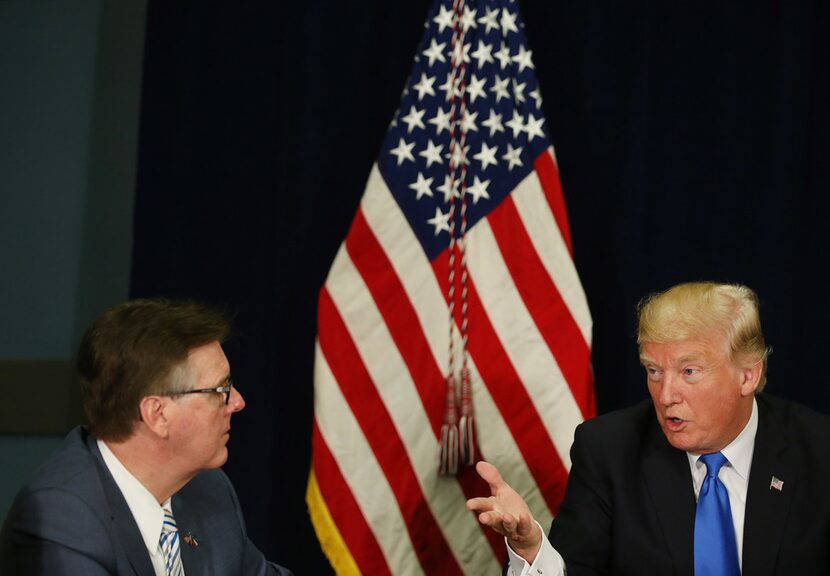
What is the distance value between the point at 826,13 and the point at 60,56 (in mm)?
2880

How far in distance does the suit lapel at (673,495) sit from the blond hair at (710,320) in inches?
12.2

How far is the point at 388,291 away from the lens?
367 cm

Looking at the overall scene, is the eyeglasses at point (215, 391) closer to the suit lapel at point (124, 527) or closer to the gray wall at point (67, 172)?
the suit lapel at point (124, 527)

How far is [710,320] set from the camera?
2.70 m

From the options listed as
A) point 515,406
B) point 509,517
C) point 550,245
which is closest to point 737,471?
point 509,517

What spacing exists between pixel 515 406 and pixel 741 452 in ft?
3.09

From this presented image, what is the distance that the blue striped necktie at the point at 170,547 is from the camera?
92.4 inches

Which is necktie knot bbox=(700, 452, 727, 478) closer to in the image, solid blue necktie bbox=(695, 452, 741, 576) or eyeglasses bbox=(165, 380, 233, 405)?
solid blue necktie bbox=(695, 452, 741, 576)

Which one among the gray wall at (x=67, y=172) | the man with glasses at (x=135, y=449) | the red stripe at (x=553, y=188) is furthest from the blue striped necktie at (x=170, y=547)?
the gray wall at (x=67, y=172)

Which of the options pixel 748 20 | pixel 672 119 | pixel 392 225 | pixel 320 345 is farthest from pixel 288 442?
pixel 748 20

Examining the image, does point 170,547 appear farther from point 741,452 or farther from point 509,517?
point 741,452

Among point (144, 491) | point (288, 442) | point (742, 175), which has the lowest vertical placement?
point (288, 442)

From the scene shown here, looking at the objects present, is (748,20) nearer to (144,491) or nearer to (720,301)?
(720,301)

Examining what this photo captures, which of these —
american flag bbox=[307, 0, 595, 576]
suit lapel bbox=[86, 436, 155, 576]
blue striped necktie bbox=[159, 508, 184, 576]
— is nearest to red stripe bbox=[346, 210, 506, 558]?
american flag bbox=[307, 0, 595, 576]
